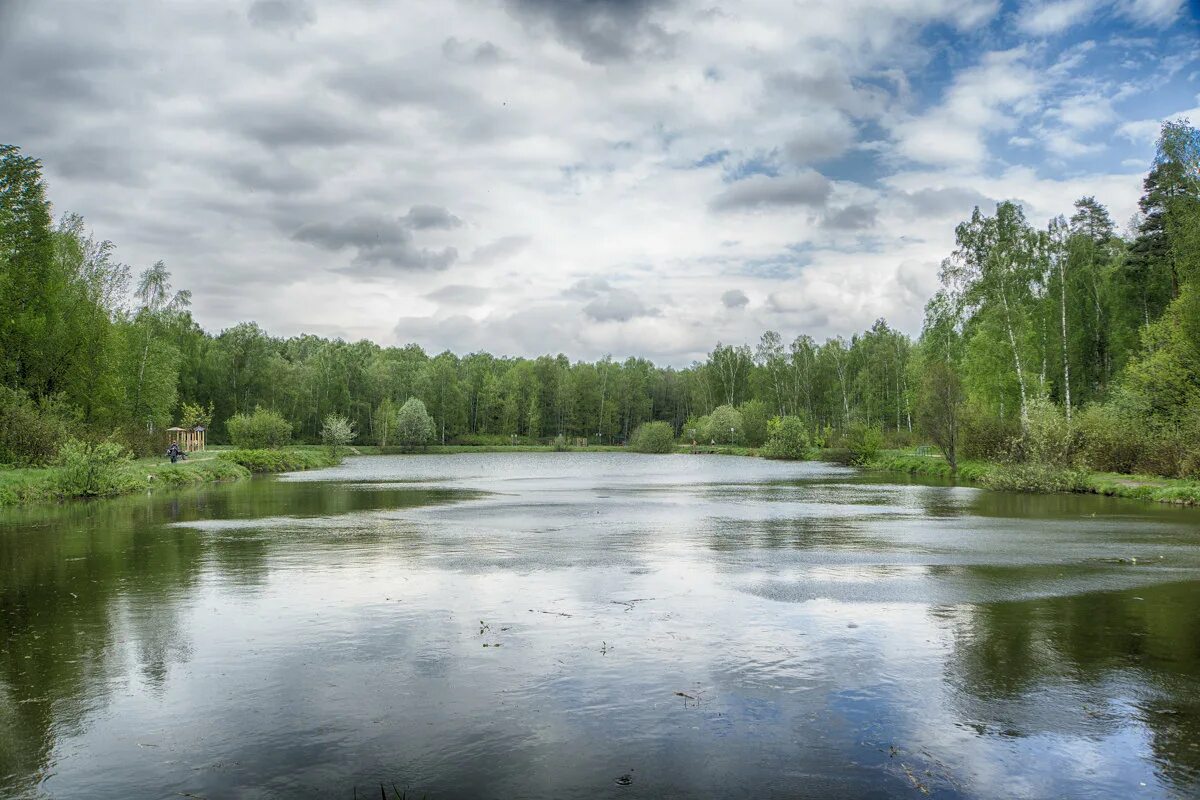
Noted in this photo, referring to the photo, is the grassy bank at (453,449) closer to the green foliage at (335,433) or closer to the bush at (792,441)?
the green foliage at (335,433)

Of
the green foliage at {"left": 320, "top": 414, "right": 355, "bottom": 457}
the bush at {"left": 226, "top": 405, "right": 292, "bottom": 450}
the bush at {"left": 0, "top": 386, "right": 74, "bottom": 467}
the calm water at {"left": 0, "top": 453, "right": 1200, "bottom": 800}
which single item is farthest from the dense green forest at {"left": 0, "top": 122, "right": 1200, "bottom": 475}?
the calm water at {"left": 0, "top": 453, "right": 1200, "bottom": 800}

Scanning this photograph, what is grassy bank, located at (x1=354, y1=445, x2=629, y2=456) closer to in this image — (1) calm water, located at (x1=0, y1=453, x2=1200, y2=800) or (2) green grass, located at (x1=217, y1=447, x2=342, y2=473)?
(2) green grass, located at (x1=217, y1=447, x2=342, y2=473)

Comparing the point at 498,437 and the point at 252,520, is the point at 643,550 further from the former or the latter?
the point at 498,437

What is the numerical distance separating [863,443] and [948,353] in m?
17.3

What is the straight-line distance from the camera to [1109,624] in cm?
1128

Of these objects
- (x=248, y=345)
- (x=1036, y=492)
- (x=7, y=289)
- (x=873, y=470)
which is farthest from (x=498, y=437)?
(x=1036, y=492)

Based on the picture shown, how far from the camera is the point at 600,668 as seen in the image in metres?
9.34

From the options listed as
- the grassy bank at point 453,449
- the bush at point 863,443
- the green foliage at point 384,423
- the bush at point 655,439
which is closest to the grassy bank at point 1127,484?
the bush at point 863,443

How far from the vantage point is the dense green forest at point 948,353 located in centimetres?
3900

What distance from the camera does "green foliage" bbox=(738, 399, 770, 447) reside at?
107625mm

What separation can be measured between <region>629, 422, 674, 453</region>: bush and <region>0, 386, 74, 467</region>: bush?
285ft

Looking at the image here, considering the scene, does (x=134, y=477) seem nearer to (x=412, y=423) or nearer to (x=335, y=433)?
(x=335, y=433)

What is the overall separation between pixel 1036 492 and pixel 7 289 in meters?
54.8

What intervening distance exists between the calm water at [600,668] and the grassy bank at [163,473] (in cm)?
1504
